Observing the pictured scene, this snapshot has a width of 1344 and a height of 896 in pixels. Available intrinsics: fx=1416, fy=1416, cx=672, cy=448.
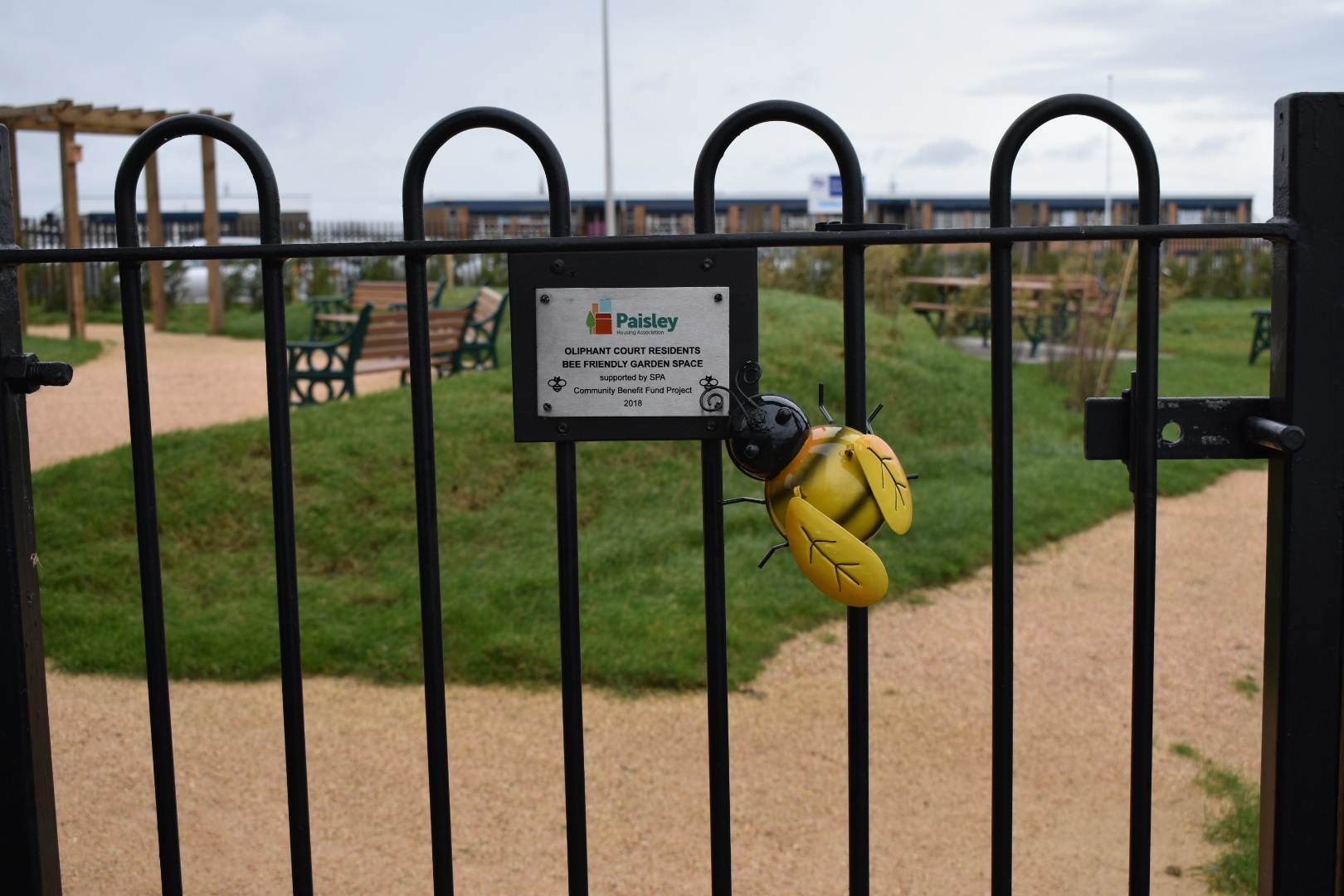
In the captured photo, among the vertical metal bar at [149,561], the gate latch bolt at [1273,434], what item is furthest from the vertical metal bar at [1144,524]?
the vertical metal bar at [149,561]

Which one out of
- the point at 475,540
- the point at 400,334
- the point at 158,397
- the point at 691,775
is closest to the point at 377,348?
the point at 400,334

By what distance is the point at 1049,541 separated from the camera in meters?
7.34

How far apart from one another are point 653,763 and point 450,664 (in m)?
1.12

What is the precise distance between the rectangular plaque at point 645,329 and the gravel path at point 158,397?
644cm

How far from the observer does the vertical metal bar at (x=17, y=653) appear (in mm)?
2133

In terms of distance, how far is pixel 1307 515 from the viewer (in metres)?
2.00

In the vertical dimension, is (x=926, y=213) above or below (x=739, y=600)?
above

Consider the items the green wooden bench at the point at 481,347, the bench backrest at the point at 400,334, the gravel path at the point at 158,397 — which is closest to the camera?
the gravel path at the point at 158,397

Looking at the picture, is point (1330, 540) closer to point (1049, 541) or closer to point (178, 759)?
point (178, 759)

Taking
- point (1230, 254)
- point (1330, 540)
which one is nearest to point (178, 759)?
point (1330, 540)

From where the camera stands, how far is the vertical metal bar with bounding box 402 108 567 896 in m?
2.04

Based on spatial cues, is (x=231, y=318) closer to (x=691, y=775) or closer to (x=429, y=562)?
(x=691, y=775)

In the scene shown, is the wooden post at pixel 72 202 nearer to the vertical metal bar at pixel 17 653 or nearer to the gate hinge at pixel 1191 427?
the vertical metal bar at pixel 17 653

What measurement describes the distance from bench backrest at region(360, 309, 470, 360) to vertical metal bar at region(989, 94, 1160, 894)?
29.2ft
